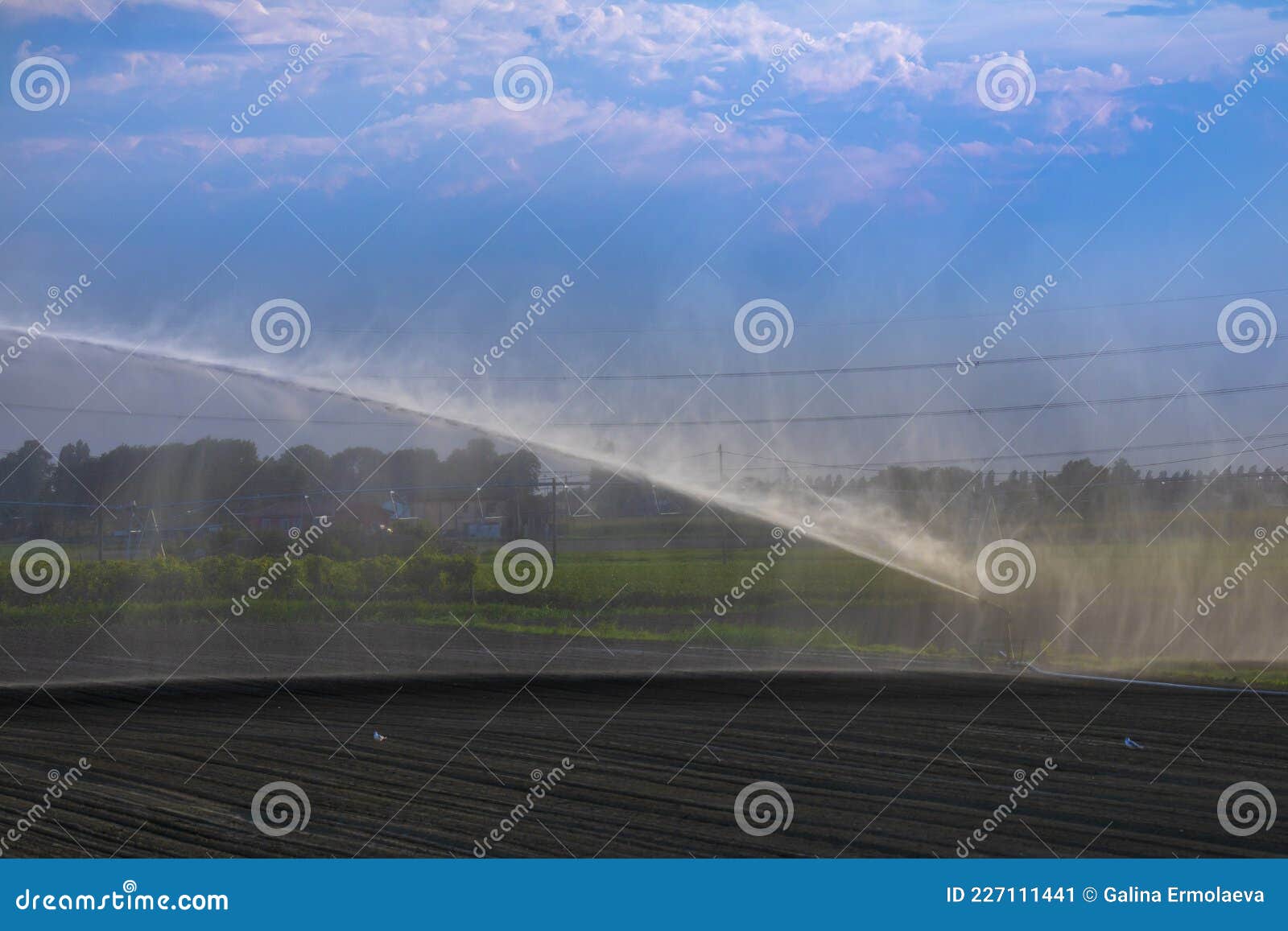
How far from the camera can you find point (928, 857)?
9.84m

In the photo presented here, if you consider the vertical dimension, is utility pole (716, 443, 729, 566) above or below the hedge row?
above

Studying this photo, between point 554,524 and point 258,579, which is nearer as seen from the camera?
point 554,524

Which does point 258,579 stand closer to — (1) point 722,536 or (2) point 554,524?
(2) point 554,524

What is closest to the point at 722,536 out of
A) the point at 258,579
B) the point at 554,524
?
the point at 554,524

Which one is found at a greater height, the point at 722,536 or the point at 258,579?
the point at 722,536

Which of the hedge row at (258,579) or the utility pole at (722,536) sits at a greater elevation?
the utility pole at (722,536)

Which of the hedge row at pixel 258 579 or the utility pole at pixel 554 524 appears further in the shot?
the hedge row at pixel 258 579

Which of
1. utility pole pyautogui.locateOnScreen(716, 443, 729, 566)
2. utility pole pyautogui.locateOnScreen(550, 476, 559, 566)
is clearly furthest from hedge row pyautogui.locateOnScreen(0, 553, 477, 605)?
utility pole pyautogui.locateOnScreen(716, 443, 729, 566)

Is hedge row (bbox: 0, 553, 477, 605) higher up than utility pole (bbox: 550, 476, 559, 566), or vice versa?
utility pole (bbox: 550, 476, 559, 566)

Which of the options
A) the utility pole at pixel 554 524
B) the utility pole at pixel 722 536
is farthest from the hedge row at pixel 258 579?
the utility pole at pixel 722 536

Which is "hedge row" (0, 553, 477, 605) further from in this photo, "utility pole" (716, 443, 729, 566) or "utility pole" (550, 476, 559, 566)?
"utility pole" (716, 443, 729, 566)

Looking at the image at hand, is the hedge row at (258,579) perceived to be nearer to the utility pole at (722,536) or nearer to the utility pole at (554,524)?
the utility pole at (554,524)

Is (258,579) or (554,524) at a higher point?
(554,524)

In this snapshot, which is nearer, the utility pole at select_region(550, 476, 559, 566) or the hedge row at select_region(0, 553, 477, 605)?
the utility pole at select_region(550, 476, 559, 566)
